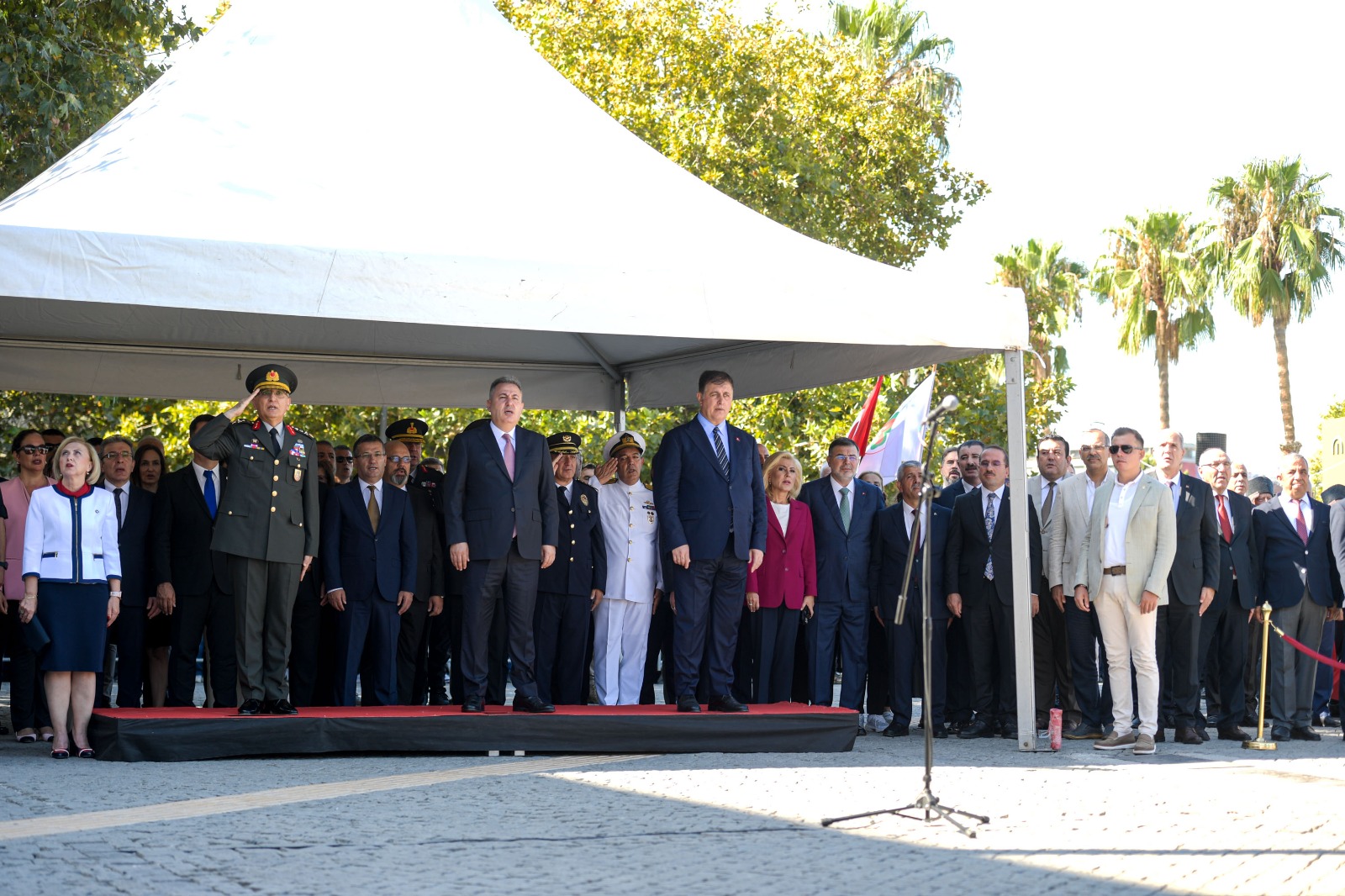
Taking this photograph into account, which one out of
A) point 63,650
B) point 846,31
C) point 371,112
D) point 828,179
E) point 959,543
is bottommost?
point 63,650

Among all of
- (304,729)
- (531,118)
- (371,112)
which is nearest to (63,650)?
(304,729)

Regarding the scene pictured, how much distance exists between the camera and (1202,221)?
109 feet

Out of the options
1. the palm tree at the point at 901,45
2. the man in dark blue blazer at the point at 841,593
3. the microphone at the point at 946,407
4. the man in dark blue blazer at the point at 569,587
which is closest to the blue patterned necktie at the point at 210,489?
the man in dark blue blazer at the point at 569,587

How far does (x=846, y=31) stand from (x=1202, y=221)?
9750 mm

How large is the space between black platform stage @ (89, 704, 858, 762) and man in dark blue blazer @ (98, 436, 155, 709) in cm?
135

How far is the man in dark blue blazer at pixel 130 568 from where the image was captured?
27.3 feet

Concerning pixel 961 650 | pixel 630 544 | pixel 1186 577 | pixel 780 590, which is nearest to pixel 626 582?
pixel 630 544

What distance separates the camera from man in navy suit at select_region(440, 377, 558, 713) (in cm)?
749

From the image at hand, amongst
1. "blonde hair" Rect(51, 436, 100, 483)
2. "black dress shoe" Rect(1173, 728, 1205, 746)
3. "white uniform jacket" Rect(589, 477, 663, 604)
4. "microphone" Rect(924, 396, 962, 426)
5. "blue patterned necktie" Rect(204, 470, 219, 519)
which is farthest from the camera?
"white uniform jacket" Rect(589, 477, 663, 604)

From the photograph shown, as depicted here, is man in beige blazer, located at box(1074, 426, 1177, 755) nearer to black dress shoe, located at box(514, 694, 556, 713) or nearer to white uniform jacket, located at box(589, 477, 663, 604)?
white uniform jacket, located at box(589, 477, 663, 604)

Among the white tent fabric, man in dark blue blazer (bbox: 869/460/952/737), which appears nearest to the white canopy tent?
the white tent fabric

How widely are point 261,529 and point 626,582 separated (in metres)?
2.48

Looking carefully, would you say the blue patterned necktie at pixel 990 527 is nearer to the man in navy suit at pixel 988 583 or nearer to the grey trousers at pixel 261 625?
the man in navy suit at pixel 988 583

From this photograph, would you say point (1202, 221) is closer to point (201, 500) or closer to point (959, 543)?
point (959, 543)
